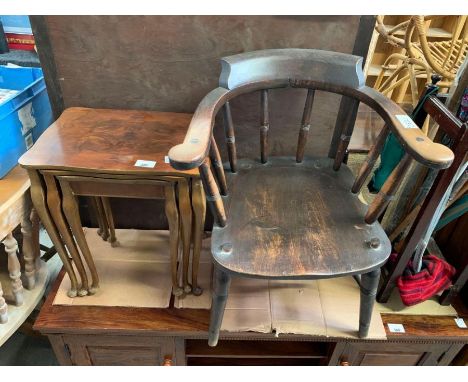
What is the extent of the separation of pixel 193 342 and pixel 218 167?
64cm

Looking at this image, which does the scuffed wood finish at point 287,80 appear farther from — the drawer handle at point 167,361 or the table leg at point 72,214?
the drawer handle at point 167,361

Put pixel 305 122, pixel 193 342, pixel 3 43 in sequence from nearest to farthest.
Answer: pixel 305 122
pixel 193 342
pixel 3 43

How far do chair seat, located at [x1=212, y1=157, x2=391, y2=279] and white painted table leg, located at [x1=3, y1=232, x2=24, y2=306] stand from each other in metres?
0.60

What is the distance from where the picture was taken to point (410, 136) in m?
0.80

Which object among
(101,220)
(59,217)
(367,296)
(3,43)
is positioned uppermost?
(3,43)

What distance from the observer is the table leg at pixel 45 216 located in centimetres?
93

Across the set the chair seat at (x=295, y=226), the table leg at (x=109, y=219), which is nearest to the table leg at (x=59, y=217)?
the table leg at (x=109, y=219)

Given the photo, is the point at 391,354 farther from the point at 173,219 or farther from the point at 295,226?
the point at 173,219

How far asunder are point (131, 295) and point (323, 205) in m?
0.69

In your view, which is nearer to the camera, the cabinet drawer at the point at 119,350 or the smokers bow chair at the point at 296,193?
the smokers bow chair at the point at 296,193

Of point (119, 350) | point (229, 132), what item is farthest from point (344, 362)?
point (229, 132)

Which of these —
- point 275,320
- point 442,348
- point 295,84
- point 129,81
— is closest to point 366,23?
point 295,84

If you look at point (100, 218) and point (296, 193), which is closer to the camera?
point (296, 193)

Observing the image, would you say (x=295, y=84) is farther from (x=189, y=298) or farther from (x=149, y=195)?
(x=189, y=298)
